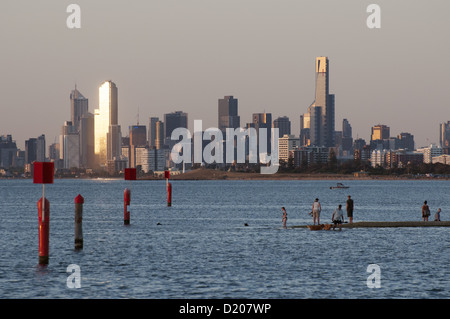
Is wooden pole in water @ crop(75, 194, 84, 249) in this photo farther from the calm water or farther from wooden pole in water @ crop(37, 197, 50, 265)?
wooden pole in water @ crop(37, 197, 50, 265)

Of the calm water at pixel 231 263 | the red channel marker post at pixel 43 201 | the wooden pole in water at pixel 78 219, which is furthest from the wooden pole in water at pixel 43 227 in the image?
the wooden pole in water at pixel 78 219

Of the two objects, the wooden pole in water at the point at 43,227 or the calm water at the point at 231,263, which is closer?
the calm water at the point at 231,263

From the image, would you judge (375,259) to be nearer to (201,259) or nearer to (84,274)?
(201,259)

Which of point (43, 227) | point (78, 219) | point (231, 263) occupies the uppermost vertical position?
point (43, 227)

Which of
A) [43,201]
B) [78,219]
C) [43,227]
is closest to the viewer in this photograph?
[43,201]

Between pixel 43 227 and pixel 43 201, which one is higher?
pixel 43 201

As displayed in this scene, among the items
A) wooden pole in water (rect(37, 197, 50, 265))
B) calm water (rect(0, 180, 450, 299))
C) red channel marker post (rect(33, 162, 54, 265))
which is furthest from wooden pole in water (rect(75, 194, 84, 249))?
red channel marker post (rect(33, 162, 54, 265))

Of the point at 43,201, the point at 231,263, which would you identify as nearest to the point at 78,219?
the point at 43,201

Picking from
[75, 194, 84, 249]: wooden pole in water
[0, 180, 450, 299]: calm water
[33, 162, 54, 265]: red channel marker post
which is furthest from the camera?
[75, 194, 84, 249]: wooden pole in water

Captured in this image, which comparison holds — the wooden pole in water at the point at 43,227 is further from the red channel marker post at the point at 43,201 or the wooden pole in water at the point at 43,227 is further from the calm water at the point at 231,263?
the calm water at the point at 231,263

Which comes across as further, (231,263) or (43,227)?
(231,263)

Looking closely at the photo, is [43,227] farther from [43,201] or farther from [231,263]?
[231,263]

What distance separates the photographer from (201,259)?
46.6 meters

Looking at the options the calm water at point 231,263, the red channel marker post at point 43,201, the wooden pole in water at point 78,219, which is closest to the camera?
the calm water at point 231,263
